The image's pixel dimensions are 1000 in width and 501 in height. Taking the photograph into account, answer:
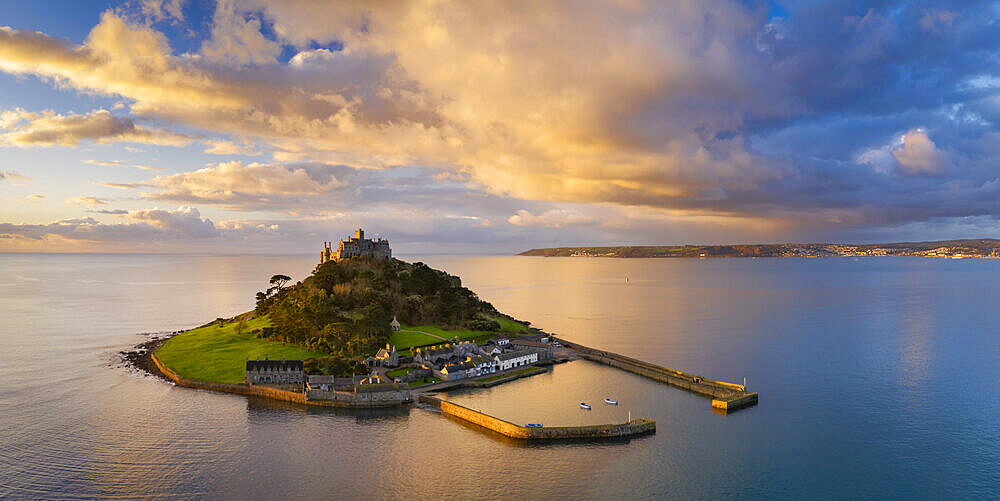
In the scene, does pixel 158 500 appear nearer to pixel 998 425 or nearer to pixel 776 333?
pixel 998 425

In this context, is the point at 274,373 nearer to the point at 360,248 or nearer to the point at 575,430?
the point at 575,430

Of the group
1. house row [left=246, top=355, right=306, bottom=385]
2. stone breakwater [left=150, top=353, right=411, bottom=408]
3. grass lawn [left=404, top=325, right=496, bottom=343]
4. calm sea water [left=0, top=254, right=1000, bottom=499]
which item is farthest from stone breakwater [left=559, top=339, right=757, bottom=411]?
house row [left=246, top=355, right=306, bottom=385]

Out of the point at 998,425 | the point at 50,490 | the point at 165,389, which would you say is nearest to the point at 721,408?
the point at 998,425

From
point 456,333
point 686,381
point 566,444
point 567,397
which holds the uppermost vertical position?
point 456,333

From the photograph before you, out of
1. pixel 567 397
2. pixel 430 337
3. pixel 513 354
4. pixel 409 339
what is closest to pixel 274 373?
pixel 409 339

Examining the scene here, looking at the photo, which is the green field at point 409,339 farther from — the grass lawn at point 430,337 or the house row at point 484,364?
the house row at point 484,364
